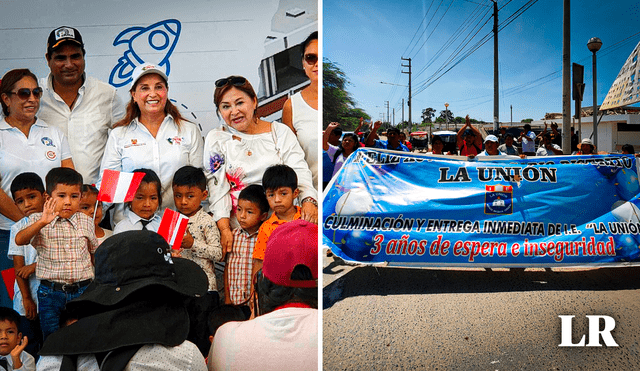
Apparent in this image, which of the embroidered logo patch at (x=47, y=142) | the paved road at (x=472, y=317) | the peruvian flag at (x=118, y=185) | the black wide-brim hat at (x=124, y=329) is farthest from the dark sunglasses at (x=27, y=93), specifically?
the paved road at (x=472, y=317)

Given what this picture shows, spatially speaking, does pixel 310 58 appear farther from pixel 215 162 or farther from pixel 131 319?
pixel 131 319

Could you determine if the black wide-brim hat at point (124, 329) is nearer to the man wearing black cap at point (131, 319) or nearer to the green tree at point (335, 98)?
the man wearing black cap at point (131, 319)

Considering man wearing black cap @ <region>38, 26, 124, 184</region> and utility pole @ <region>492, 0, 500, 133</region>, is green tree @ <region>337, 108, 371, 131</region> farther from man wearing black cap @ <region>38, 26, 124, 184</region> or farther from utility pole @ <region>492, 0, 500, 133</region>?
man wearing black cap @ <region>38, 26, 124, 184</region>

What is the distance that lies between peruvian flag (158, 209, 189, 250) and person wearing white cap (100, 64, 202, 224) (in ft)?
0.19

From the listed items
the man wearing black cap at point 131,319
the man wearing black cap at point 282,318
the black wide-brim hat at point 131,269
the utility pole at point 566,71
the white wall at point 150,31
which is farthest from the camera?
the utility pole at point 566,71

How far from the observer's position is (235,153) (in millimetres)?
2428

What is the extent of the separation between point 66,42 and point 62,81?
0.73 feet

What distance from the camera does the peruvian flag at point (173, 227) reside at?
237 centimetres

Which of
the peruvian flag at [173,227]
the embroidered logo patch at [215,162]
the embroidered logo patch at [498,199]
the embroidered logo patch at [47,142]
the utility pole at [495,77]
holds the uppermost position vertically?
the utility pole at [495,77]

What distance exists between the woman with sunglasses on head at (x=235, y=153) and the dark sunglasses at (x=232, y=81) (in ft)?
0.16

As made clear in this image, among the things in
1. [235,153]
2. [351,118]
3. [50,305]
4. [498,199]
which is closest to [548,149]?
[498,199]

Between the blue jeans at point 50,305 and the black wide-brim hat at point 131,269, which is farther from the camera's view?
the blue jeans at point 50,305

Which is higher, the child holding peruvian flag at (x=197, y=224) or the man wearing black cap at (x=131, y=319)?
the child holding peruvian flag at (x=197, y=224)

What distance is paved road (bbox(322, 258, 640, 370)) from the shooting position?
2900 millimetres
